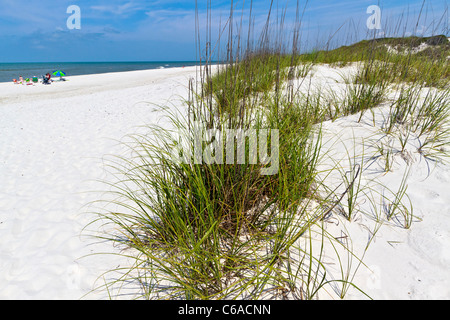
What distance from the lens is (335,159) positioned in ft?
6.87

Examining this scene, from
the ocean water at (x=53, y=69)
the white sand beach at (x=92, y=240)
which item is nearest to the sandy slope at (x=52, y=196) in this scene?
the white sand beach at (x=92, y=240)

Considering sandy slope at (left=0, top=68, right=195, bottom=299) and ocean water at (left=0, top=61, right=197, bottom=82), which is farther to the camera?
ocean water at (left=0, top=61, right=197, bottom=82)

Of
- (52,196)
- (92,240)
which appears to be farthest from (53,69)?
(92,240)

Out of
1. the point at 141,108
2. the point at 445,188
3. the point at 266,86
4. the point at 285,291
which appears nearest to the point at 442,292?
the point at 285,291

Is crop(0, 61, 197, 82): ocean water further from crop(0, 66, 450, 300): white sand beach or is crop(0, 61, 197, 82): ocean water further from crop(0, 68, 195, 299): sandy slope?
crop(0, 66, 450, 300): white sand beach

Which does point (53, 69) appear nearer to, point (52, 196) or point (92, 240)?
point (52, 196)

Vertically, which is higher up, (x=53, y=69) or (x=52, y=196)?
(x=53, y=69)

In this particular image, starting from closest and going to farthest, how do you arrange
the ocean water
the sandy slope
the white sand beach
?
1. the white sand beach
2. the sandy slope
3. the ocean water

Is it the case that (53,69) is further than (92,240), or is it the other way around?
(53,69)

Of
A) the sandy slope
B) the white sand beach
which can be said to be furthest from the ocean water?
the white sand beach

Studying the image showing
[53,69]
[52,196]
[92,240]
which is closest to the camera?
[92,240]

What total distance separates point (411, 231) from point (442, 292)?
383 mm

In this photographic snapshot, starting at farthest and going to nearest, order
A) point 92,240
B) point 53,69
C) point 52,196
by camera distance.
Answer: point 53,69 → point 52,196 → point 92,240
